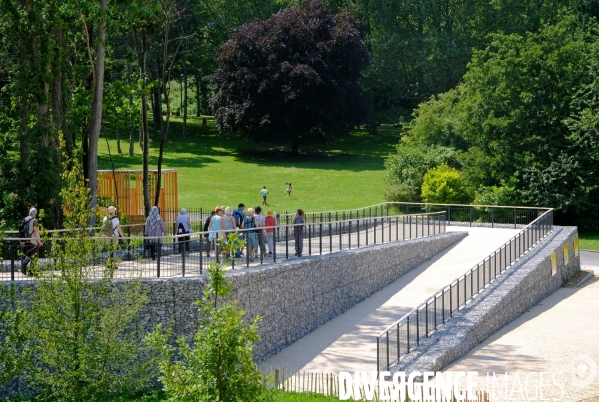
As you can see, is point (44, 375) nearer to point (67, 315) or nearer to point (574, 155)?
point (67, 315)

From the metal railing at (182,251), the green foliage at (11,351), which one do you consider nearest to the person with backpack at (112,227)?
the metal railing at (182,251)

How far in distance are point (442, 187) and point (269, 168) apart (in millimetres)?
14503

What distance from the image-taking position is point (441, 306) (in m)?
23.5

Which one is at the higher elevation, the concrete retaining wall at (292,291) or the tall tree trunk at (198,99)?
the tall tree trunk at (198,99)

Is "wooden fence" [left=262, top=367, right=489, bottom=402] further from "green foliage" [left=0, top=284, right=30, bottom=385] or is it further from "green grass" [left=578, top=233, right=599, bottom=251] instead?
"green grass" [left=578, top=233, right=599, bottom=251]

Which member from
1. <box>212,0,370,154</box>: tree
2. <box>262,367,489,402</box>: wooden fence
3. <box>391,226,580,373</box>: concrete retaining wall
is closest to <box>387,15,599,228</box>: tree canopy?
<box>391,226,580,373</box>: concrete retaining wall

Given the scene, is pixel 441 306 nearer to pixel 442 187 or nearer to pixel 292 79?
pixel 442 187

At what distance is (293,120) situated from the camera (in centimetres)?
5956

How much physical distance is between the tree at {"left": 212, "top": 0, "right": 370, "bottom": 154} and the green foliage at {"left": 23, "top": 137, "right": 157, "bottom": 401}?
39.6 m

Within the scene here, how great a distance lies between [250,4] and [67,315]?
60.6 m

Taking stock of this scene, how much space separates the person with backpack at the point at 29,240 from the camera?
2097 cm

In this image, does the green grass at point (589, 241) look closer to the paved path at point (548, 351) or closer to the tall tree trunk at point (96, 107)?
the paved path at point (548, 351)

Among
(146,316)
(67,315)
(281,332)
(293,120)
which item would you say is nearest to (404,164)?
(293,120)

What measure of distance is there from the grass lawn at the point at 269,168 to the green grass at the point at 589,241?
10.2m
